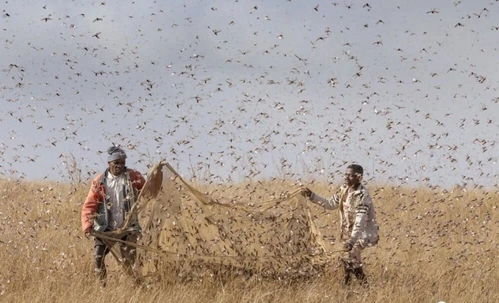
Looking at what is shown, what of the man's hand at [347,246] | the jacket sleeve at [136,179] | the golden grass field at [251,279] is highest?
the jacket sleeve at [136,179]

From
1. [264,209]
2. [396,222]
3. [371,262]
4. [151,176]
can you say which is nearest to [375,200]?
[396,222]

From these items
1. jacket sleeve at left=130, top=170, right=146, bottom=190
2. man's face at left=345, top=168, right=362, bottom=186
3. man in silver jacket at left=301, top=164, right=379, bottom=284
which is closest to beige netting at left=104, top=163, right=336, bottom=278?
jacket sleeve at left=130, top=170, right=146, bottom=190

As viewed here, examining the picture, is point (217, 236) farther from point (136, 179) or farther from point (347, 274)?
point (347, 274)

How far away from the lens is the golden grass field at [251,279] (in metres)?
8.96

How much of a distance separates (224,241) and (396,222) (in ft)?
21.2

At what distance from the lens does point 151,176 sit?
953 cm

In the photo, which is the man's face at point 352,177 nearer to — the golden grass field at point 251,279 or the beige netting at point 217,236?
the beige netting at point 217,236

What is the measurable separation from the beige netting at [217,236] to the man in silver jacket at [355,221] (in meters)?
0.36

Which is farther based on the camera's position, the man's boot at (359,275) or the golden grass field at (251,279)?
the man's boot at (359,275)

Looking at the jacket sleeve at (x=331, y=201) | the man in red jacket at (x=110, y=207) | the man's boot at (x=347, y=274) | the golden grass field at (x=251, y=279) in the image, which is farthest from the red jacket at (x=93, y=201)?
the man's boot at (x=347, y=274)

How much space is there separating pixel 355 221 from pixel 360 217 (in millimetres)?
77

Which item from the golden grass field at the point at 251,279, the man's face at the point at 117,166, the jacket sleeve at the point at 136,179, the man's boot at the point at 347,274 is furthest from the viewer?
the man's boot at the point at 347,274

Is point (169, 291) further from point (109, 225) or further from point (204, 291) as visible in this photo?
point (109, 225)

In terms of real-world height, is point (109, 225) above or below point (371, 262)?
above
